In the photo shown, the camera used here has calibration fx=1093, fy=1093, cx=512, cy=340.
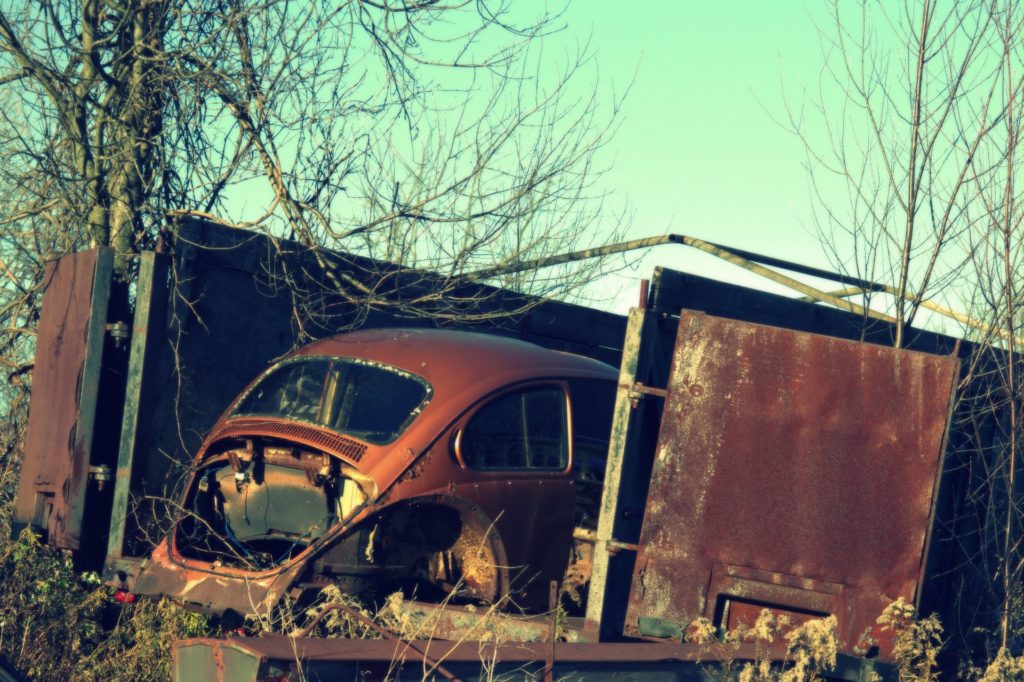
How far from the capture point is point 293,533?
6254 mm

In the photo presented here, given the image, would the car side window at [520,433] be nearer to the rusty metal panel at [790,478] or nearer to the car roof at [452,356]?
the car roof at [452,356]

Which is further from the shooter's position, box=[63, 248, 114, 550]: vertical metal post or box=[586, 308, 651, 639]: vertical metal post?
box=[63, 248, 114, 550]: vertical metal post

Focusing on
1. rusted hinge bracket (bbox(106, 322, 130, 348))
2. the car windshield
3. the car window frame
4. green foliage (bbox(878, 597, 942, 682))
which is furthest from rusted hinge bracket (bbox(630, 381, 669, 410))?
rusted hinge bracket (bbox(106, 322, 130, 348))

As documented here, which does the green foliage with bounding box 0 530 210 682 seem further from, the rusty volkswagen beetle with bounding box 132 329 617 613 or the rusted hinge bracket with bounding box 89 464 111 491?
the rusted hinge bracket with bounding box 89 464 111 491

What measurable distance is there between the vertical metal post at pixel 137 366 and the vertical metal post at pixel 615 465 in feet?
9.49

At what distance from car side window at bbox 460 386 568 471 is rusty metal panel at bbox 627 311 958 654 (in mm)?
1108

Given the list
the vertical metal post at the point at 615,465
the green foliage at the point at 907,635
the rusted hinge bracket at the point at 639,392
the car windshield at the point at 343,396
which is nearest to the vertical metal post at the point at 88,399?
the car windshield at the point at 343,396

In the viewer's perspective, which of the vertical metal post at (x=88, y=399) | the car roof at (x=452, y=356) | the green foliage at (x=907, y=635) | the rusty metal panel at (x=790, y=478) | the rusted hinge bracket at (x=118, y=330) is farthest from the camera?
the rusted hinge bracket at (x=118, y=330)

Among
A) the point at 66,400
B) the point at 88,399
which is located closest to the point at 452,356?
the point at 88,399

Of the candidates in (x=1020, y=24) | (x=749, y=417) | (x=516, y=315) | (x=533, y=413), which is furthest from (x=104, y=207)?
(x=1020, y=24)

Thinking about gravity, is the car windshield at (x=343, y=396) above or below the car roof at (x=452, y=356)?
below

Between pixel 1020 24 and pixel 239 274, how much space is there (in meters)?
5.35

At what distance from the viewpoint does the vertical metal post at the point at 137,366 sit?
6621 millimetres

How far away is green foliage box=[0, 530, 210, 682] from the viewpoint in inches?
246
